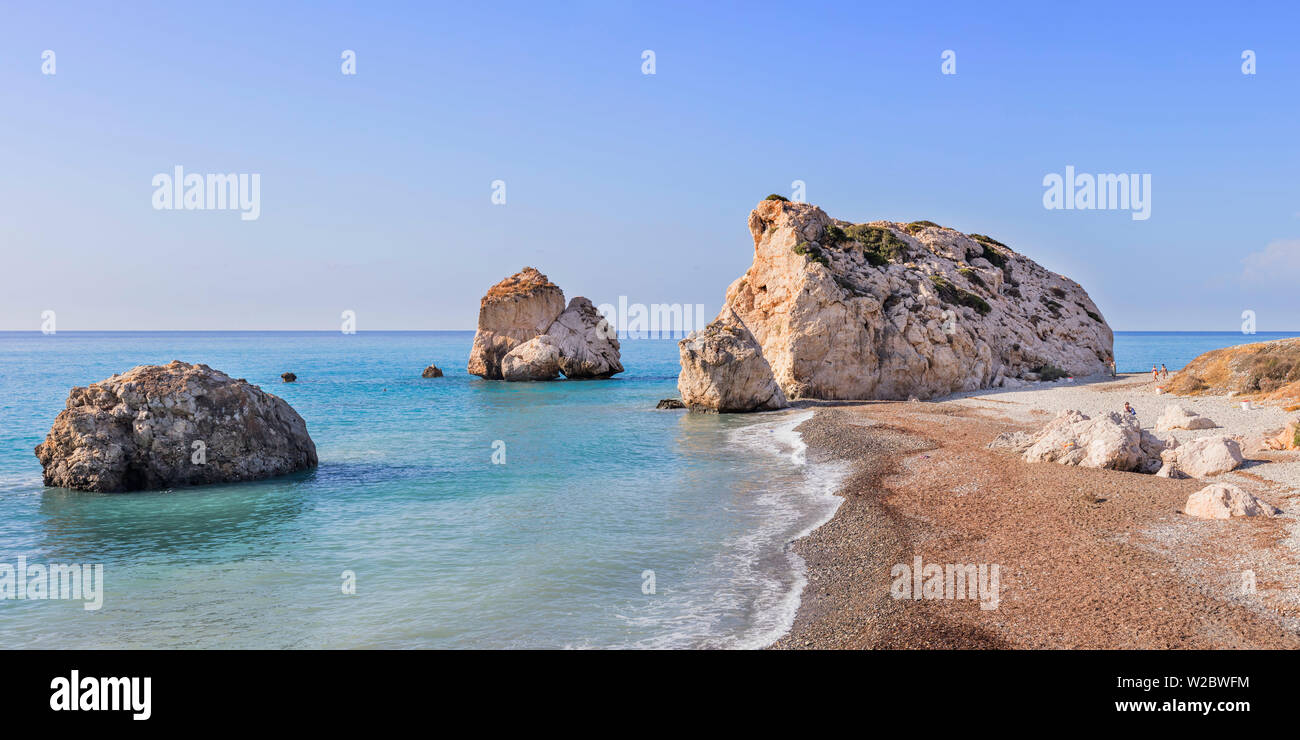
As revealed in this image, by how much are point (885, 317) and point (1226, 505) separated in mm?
26759

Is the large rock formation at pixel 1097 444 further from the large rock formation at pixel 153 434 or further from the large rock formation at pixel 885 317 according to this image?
the large rock formation at pixel 153 434

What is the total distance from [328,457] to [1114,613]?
2072 cm

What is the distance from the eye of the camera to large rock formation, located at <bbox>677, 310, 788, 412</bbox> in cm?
3316

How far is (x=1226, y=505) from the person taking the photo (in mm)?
11938

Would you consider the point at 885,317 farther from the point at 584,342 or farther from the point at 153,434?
the point at 153,434

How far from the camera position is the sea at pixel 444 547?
30.3 feet

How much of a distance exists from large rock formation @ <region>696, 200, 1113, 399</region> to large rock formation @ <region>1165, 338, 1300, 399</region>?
370 inches

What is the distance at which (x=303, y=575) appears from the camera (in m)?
11.4

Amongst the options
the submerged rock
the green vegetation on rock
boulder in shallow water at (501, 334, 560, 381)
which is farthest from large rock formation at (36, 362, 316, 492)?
boulder in shallow water at (501, 334, 560, 381)

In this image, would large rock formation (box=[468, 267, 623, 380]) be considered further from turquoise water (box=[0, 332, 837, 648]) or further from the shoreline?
the shoreline

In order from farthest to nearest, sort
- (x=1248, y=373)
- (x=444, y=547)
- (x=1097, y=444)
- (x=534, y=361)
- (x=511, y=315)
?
1. (x=511, y=315)
2. (x=534, y=361)
3. (x=1248, y=373)
4. (x=1097, y=444)
5. (x=444, y=547)

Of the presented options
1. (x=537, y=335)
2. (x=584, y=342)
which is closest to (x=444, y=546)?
(x=584, y=342)

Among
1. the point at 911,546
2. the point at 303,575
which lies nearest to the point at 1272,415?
the point at 911,546
